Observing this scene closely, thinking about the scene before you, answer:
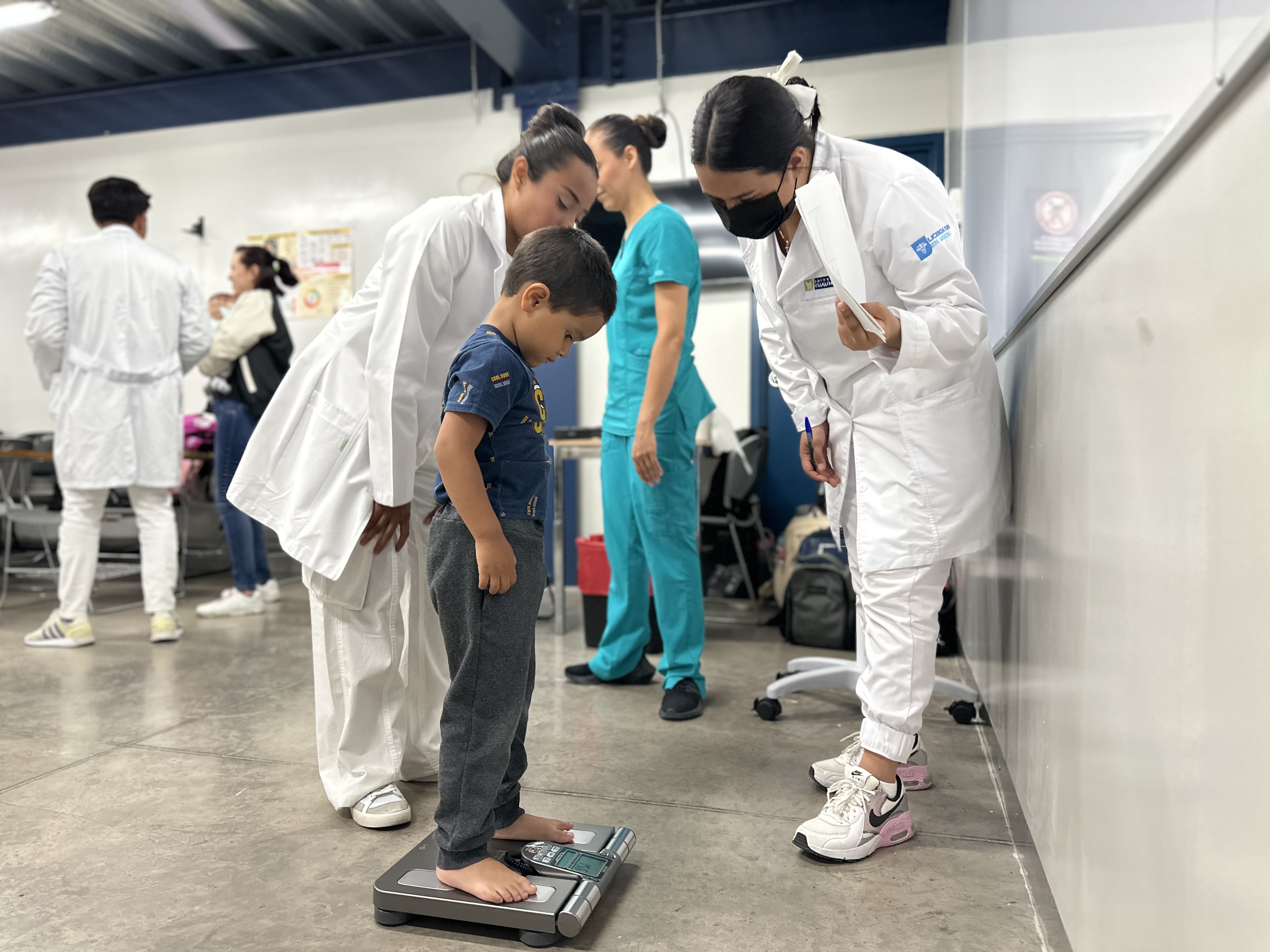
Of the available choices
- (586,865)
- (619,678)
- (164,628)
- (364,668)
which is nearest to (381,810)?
(364,668)

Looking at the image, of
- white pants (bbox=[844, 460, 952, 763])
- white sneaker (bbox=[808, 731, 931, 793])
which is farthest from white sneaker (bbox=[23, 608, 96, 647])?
white pants (bbox=[844, 460, 952, 763])

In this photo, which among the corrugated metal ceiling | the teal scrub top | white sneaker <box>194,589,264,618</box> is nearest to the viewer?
the teal scrub top

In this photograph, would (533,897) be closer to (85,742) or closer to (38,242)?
(85,742)

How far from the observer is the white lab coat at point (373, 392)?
159 centimetres

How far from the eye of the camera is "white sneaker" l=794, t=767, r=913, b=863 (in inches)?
59.4

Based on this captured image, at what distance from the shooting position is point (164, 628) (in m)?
3.30

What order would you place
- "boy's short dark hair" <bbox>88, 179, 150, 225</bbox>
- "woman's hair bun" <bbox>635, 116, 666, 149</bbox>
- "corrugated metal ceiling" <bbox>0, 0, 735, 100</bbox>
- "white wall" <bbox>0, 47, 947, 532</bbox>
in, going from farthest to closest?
"corrugated metal ceiling" <bbox>0, 0, 735, 100</bbox>
"white wall" <bbox>0, 47, 947, 532</bbox>
"boy's short dark hair" <bbox>88, 179, 150, 225</bbox>
"woman's hair bun" <bbox>635, 116, 666, 149</bbox>

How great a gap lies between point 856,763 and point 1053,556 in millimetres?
570

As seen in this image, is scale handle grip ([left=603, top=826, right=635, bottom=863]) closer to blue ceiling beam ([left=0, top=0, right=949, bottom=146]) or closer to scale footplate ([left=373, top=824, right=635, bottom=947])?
scale footplate ([left=373, top=824, right=635, bottom=947])

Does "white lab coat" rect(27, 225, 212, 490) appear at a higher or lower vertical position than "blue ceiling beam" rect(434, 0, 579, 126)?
lower

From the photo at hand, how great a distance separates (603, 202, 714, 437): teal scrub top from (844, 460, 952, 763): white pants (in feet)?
3.28

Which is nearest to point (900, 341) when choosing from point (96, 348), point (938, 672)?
point (938, 672)

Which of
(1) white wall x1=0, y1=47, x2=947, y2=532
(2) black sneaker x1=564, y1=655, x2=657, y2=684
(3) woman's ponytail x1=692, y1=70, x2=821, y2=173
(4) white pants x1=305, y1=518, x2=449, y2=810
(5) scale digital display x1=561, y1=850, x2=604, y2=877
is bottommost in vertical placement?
(2) black sneaker x1=564, y1=655, x2=657, y2=684

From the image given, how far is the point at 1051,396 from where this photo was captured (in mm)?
1344
